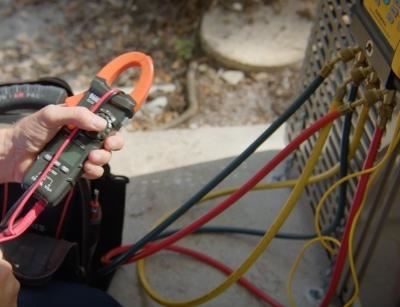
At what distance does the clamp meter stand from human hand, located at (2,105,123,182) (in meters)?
0.39

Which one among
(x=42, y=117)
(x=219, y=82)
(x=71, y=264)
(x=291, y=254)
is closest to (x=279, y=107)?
(x=219, y=82)

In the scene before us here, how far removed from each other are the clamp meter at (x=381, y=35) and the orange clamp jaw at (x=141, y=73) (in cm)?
33

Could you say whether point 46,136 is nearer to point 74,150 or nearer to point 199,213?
point 74,150

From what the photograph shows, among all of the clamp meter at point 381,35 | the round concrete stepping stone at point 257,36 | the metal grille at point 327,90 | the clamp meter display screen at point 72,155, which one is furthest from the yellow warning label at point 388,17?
the round concrete stepping stone at point 257,36

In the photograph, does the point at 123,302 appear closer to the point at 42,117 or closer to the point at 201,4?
the point at 42,117

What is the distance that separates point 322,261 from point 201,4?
1.24m

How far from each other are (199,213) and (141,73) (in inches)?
21.9

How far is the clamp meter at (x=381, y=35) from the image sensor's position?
81 cm

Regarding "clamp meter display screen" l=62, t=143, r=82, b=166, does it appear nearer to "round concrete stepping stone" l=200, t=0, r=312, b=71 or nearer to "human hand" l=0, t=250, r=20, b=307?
"human hand" l=0, t=250, r=20, b=307

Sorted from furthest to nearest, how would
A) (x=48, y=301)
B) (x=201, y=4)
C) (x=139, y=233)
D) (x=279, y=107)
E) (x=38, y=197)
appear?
(x=201, y=4) → (x=279, y=107) → (x=139, y=233) → (x=48, y=301) → (x=38, y=197)

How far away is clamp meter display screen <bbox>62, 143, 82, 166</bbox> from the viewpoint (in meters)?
0.82

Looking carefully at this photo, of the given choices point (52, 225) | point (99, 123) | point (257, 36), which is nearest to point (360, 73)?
point (99, 123)

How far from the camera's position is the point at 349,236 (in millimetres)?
995

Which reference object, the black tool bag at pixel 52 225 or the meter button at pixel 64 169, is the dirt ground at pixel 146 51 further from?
the meter button at pixel 64 169
